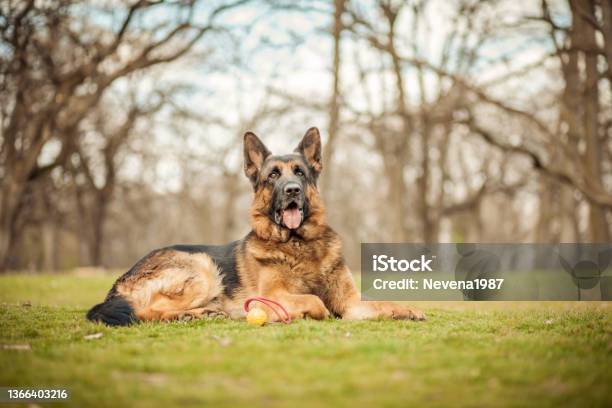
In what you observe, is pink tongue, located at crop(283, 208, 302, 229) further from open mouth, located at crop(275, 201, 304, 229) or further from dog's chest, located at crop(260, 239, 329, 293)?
dog's chest, located at crop(260, 239, 329, 293)

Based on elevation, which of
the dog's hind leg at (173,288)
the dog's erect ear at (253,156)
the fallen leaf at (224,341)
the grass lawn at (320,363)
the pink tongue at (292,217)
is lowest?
the grass lawn at (320,363)

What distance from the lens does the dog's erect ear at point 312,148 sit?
7.25 metres

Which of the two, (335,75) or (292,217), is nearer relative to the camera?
(292,217)

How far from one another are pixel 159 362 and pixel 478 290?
539 centimetres

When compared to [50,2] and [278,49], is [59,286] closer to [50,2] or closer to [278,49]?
[50,2]

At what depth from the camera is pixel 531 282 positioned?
8.88 meters

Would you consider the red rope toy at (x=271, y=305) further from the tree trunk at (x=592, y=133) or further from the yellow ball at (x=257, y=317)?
the tree trunk at (x=592, y=133)

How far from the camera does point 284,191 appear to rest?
21.2 feet

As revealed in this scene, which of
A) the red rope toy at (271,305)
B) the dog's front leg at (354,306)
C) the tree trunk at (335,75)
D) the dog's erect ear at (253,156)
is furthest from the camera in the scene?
the tree trunk at (335,75)

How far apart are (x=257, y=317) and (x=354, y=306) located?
1239 mm

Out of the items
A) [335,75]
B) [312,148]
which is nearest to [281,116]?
[335,75]

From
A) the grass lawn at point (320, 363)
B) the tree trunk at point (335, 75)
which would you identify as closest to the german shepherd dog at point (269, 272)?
the grass lawn at point (320, 363)

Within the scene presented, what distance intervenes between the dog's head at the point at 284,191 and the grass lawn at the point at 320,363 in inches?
52.6

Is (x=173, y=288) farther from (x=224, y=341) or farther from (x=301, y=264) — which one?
(x=224, y=341)
